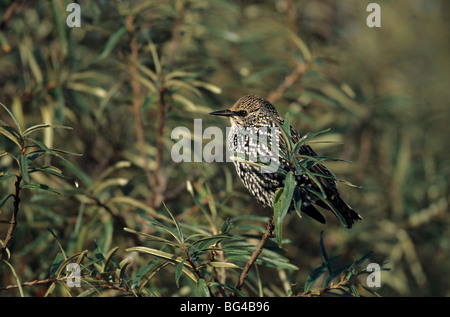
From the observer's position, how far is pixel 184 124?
324cm

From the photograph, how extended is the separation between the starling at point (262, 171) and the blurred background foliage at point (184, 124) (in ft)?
0.79

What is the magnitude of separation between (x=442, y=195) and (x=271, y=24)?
1.91 meters

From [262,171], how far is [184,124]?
0.94 m

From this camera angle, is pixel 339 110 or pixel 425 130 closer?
pixel 339 110

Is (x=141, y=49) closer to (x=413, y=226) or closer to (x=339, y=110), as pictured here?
(x=339, y=110)

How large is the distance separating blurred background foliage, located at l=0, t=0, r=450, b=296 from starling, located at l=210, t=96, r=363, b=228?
9.4 inches

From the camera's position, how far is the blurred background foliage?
117 inches

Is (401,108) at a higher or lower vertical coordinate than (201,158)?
higher

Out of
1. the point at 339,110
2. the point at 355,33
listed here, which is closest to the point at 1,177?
the point at 339,110

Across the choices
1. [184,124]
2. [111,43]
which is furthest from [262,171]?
[111,43]

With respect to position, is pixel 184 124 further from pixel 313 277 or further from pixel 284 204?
pixel 284 204

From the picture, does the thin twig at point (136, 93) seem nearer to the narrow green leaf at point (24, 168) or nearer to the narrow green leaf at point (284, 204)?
the narrow green leaf at point (24, 168)

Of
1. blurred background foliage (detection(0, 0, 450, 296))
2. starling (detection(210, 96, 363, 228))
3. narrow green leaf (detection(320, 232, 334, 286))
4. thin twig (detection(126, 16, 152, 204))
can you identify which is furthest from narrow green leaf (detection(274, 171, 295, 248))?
thin twig (detection(126, 16, 152, 204))

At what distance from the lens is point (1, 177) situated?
1854 millimetres
